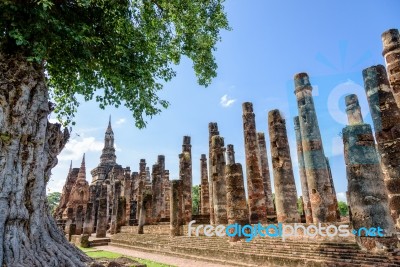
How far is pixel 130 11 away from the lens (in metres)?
7.56

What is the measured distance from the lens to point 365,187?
731cm

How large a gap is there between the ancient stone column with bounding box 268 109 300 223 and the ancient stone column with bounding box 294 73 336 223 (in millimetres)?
752

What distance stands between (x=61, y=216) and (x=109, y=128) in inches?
798

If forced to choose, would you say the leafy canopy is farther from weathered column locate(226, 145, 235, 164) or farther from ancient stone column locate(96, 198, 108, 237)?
ancient stone column locate(96, 198, 108, 237)

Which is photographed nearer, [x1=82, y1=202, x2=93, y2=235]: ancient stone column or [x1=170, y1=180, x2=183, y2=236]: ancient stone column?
[x1=170, y1=180, x2=183, y2=236]: ancient stone column

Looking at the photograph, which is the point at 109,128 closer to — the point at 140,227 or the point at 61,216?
the point at 61,216

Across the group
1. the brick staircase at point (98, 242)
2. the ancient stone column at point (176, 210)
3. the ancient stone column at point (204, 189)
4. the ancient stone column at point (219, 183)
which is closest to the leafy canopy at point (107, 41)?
the ancient stone column at point (219, 183)

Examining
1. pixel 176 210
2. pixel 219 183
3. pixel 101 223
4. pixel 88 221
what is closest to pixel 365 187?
pixel 219 183

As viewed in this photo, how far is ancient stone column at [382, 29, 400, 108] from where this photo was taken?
9312mm

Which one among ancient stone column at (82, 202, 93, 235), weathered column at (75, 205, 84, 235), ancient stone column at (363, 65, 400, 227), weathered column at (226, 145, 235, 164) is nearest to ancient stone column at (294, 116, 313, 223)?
weathered column at (226, 145, 235, 164)

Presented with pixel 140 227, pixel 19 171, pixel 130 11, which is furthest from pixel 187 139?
pixel 19 171

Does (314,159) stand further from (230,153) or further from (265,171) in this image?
(230,153)

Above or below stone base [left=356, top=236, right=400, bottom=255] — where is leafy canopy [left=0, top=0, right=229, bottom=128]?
above

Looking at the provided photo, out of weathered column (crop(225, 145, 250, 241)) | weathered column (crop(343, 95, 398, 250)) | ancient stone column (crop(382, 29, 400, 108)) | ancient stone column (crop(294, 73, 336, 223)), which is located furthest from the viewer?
weathered column (crop(225, 145, 250, 241))
